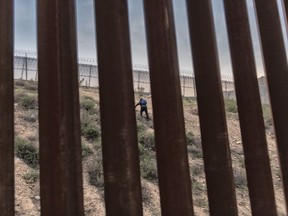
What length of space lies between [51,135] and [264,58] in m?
3.91

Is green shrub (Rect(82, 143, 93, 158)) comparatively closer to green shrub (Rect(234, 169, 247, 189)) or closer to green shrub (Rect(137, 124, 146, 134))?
green shrub (Rect(137, 124, 146, 134))

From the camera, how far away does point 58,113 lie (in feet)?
17.5

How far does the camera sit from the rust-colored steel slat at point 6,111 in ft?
17.6

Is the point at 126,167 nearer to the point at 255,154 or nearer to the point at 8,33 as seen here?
the point at 255,154

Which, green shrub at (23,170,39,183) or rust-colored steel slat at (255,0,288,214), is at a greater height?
rust-colored steel slat at (255,0,288,214)

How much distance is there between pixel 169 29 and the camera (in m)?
5.93

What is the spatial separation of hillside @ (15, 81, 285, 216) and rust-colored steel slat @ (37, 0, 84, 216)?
779 cm

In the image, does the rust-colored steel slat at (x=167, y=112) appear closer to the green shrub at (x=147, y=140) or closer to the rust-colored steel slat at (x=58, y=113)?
the rust-colored steel slat at (x=58, y=113)

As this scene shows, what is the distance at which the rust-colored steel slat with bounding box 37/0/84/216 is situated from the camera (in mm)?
5199

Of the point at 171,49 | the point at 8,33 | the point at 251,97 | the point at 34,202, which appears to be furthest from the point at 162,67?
the point at 34,202

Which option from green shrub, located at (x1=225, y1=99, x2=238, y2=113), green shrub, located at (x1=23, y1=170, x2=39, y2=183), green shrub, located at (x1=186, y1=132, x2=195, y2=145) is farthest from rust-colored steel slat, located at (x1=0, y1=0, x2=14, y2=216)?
green shrub, located at (x1=225, y1=99, x2=238, y2=113)

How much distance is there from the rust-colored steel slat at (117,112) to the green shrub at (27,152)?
1108 cm

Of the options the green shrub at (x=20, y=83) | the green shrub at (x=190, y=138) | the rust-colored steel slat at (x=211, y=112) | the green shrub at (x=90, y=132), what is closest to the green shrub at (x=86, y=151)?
the green shrub at (x=90, y=132)

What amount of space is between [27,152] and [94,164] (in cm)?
284
